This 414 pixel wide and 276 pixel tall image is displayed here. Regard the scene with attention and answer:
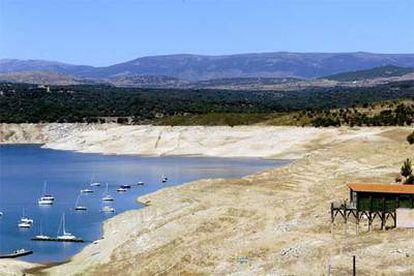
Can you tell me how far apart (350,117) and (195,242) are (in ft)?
337

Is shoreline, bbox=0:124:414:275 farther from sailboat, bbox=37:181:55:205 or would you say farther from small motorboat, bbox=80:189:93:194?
small motorboat, bbox=80:189:93:194

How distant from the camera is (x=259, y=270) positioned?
42.9 meters

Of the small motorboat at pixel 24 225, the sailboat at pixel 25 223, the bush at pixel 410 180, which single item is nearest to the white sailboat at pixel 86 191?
the sailboat at pixel 25 223

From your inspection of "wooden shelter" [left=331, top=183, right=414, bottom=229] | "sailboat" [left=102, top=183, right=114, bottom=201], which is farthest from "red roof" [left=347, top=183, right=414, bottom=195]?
"sailboat" [left=102, top=183, right=114, bottom=201]

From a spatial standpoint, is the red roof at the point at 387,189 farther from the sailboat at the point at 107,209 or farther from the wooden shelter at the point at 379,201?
the sailboat at the point at 107,209

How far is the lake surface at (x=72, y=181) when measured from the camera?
6644cm

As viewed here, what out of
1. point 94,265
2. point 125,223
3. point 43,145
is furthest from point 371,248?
point 43,145

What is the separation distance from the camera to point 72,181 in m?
110

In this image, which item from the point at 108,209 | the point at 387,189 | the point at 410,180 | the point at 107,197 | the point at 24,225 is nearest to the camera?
the point at 387,189

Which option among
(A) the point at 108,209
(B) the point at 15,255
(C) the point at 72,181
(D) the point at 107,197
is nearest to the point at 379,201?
(B) the point at 15,255

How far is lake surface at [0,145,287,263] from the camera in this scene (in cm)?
6644

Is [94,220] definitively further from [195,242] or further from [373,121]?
[373,121]

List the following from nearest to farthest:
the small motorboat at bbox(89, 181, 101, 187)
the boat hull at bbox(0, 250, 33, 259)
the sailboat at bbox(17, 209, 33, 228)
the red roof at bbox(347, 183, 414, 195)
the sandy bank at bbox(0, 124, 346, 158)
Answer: the red roof at bbox(347, 183, 414, 195) → the boat hull at bbox(0, 250, 33, 259) → the sailboat at bbox(17, 209, 33, 228) → the small motorboat at bbox(89, 181, 101, 187) → the sandy bank at bbox(0, 124, 346, 158)

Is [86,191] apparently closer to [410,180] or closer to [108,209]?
[108,209]
